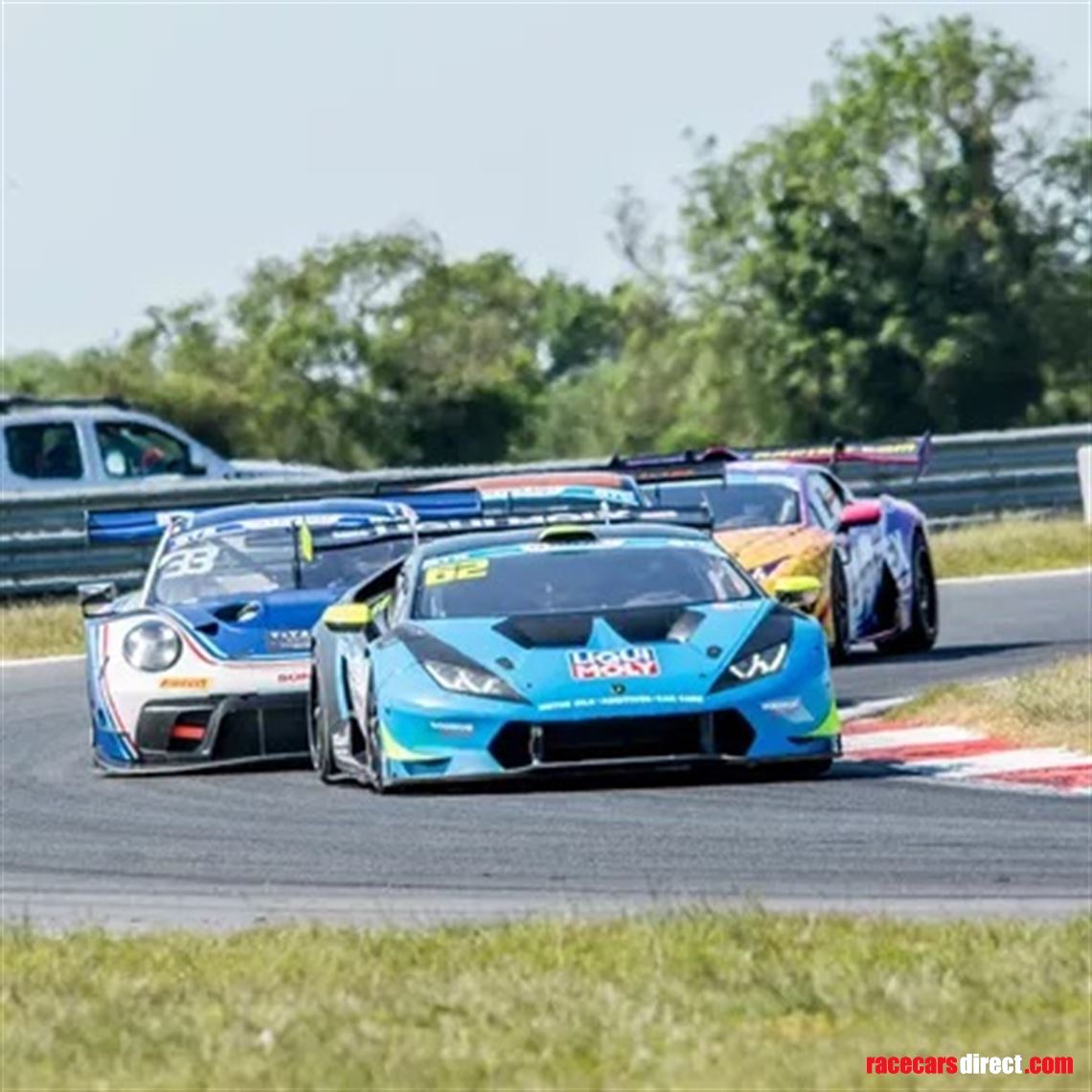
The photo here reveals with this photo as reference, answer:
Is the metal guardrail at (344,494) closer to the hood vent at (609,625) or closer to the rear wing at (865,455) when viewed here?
the rear wing at (865,455)

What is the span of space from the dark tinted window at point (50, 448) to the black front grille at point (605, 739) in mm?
18557

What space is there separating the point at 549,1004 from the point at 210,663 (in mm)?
8411

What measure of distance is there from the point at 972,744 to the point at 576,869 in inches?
180

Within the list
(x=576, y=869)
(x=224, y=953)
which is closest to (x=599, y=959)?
(x=224, y=953)

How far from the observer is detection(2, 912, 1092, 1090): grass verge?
8000 millimetres

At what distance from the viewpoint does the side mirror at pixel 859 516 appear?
22203 mm

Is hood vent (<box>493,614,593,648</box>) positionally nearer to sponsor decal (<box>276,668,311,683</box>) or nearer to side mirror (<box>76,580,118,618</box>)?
sponsor decal (<box>276,668,311,683</box>)

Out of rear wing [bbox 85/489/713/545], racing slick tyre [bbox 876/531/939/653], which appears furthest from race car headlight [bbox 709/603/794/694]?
racing slick tyre [bbox 876/531/939/653]

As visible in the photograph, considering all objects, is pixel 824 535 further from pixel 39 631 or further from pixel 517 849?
pixel 517 849

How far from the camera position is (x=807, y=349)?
54406mm

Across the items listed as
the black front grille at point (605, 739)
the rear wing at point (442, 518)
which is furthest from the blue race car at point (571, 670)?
the rear wing at point (442, 518)

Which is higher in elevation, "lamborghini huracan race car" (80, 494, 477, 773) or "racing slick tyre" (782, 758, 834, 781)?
"lamborghini huracan race car" (80, 494, 477, 773)

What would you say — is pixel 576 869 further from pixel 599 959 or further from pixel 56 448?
pixel 56 448

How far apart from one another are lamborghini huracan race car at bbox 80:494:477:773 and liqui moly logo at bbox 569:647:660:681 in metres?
2.36
